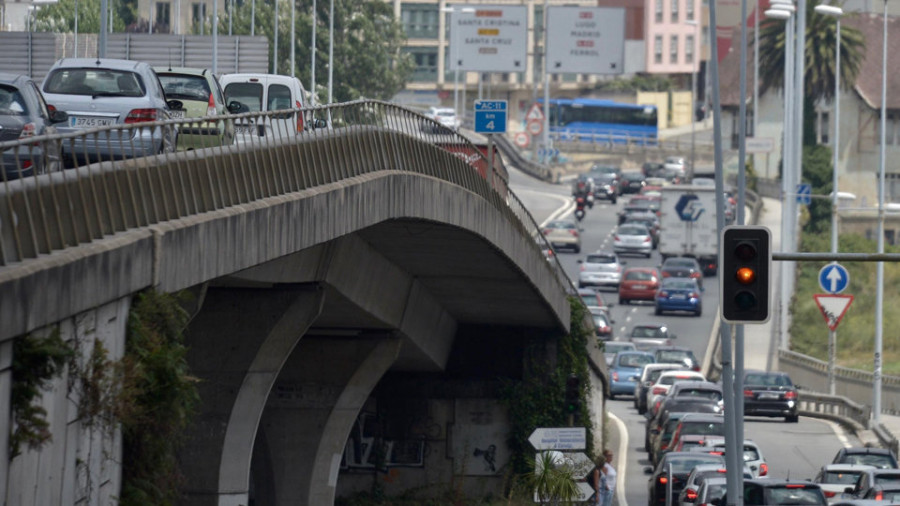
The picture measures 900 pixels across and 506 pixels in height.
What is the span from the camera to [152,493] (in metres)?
15.5

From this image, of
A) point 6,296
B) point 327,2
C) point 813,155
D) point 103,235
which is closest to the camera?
point 6,296

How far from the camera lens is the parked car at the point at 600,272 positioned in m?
72.9

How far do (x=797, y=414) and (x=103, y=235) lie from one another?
1411 inches

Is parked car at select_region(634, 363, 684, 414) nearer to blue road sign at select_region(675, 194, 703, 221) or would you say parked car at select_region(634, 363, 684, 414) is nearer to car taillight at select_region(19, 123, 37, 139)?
blue road sign at select_region(675, 194, 703, 221)

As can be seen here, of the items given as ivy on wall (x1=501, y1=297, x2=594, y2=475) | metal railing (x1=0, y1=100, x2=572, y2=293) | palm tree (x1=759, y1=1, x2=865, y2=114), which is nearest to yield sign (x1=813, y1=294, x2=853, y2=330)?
ivy on wall (x1=501, y1=297, x2=594, y2=475)

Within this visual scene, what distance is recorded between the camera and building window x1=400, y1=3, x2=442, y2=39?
152m

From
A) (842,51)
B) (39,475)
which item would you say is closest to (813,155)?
(842,51)

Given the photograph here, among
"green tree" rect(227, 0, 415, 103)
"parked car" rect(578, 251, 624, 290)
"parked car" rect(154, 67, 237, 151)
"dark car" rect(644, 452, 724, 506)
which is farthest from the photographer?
"green tree" rect(227, 0, 415, 103)

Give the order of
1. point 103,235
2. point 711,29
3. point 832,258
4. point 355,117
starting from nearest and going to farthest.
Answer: point 103,235 < point 832,258 < point 355,117 < point 711,29

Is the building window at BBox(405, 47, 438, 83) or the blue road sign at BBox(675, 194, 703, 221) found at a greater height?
the building window at BBox(405, 47, 438, 83)

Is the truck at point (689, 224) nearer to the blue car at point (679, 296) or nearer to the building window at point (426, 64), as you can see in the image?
the blue car at point (679, 296)

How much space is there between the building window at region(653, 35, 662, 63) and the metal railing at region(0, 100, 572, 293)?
431 feet

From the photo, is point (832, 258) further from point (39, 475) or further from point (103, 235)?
point (39, 475)

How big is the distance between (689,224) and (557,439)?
47.1 meters
